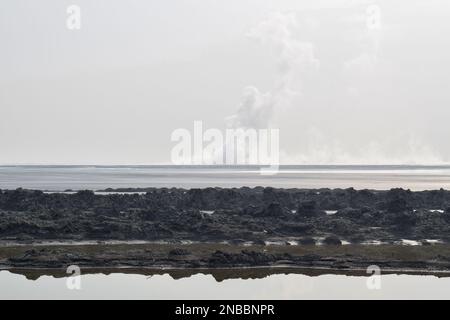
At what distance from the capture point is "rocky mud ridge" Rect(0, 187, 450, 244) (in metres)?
42.8

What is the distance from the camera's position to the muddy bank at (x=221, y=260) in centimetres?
3344

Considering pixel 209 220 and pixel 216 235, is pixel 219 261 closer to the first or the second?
pixel 216 235

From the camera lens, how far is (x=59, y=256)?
113 feet

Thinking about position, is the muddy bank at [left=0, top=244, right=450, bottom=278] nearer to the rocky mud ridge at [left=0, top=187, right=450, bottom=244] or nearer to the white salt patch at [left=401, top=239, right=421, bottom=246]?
the white salt patch at [left=401, top=239, right=421, bottom=246]

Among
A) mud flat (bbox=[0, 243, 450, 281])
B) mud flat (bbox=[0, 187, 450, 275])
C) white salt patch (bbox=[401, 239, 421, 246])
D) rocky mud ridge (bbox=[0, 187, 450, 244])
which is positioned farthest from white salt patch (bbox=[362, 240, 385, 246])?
→ mud flat (bbox=[0, 243, 450, 281])

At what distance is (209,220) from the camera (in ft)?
153

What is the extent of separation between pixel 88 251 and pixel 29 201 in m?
23.3

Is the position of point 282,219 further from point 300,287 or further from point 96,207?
point 300,287

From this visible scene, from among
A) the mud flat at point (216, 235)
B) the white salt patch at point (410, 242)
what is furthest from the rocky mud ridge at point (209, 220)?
the white salt patch at point (410, 242)

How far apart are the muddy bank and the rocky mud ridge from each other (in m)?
4.62

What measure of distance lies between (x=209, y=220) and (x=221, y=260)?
12.6 meters

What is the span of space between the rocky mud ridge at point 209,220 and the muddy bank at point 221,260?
4.62m

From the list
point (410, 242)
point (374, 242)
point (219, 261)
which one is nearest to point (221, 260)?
point (219, 261)

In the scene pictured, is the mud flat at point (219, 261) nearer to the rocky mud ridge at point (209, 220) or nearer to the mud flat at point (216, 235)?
the mud flat at point (216, 235)
